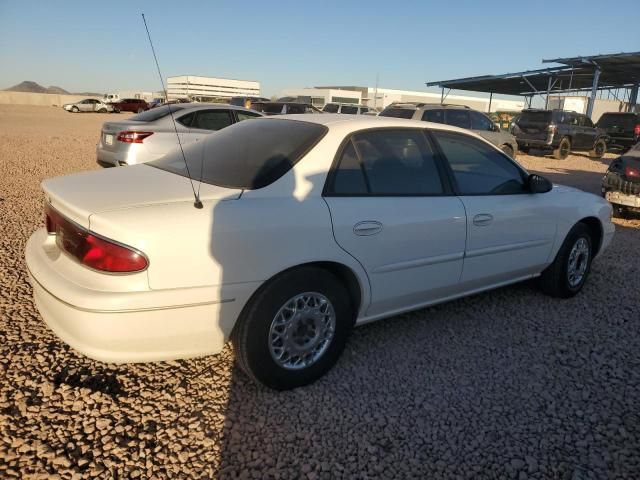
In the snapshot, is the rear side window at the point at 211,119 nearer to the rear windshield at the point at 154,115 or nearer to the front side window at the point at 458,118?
the rear windshield at the point at 154,115

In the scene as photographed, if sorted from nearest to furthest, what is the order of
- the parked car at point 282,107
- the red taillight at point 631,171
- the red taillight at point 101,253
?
1. the red taillight at point 101,253
2. the red taillight at point 631,171
3. the parked car at point 282,107

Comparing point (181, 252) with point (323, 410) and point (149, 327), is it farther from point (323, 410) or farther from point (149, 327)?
point (323, 410)

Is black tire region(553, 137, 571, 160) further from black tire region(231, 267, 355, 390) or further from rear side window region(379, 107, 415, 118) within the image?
black tire region(231, 267, 355, 390)

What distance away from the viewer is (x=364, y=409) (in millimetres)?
2605

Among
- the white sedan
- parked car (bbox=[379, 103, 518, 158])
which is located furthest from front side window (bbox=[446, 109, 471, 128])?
the white sedan

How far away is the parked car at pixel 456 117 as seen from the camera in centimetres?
1208

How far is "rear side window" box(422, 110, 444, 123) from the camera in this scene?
11961mm

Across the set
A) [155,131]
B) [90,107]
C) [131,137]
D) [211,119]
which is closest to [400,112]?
[211,119]

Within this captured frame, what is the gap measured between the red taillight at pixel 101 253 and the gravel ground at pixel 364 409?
2.70 ft

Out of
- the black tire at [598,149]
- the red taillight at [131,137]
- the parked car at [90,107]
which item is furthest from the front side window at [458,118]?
the parked car at [90,107]

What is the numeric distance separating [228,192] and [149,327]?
78 cm

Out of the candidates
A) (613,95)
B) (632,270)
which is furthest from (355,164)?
(613,95)

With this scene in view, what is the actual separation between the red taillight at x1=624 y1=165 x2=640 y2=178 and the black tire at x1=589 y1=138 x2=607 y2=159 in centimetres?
1268

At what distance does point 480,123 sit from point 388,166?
37.8 feet
